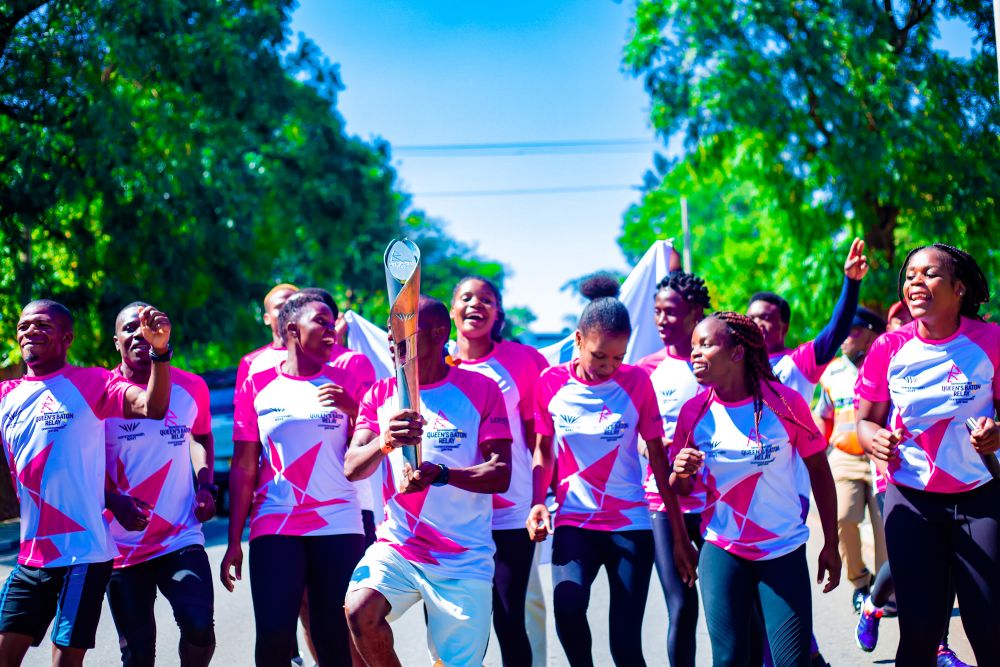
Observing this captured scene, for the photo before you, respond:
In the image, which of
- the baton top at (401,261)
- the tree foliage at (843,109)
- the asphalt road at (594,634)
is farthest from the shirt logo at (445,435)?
the tree foliage at (843,109)

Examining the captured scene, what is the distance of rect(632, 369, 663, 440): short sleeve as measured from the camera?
5555mm

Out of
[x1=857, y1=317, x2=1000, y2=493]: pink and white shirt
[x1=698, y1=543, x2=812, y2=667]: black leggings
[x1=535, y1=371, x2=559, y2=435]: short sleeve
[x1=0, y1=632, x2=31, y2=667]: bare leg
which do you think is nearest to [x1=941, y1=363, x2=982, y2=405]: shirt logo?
[x1=857, y1=317, x2=1000, y2=493]: pink and white shirt

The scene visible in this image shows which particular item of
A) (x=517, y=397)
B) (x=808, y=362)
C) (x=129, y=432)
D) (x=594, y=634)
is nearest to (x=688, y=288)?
(x=808, y=362)

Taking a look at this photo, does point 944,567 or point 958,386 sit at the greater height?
point 958,386

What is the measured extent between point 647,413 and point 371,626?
175 cm

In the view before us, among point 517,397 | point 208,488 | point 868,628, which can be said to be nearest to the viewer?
point 208,488

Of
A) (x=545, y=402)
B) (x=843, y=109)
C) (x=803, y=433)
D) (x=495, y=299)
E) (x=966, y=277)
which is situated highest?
(x=843, y=109)

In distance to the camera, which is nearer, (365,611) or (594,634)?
(365,611)

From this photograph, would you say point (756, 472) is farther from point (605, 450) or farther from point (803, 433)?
point (605, 450)

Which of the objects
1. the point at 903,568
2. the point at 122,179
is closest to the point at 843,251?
the point at 122,179

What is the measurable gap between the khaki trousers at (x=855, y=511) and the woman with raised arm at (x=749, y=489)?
3.15 metres

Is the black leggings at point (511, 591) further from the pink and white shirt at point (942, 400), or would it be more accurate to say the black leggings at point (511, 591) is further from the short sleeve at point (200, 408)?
the pink and white shirt at point (942, 400)

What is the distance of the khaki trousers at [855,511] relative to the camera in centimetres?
812

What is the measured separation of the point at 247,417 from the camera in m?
5.64
